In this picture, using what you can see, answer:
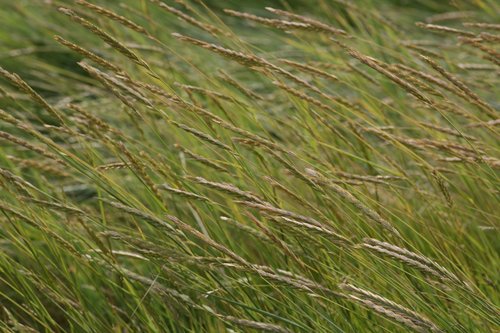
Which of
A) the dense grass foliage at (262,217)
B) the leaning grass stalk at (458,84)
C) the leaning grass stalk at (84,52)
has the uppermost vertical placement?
the leaning grass stalk at (84,52)

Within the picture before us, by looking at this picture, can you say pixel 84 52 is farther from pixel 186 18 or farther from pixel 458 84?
pixel 458 84

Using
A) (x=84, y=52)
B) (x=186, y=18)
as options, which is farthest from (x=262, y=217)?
(x=84, y=52)

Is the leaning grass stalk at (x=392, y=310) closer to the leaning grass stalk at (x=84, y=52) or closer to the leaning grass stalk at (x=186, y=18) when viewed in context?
the leaning grass stalk at (x=84, y=52)

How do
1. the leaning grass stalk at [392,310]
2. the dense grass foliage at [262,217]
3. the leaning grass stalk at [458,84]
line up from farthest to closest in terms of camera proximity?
the leaning grass stalk at [458,84] < the dense grass foliage at [262,217] < the leaning grass stalk at [392,310]

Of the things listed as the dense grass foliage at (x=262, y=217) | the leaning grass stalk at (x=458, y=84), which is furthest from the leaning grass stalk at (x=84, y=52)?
the leaning grass stalk at (x=458, y=84)

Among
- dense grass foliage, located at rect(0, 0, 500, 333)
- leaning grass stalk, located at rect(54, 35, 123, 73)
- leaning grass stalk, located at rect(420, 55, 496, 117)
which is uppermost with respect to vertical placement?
leaning grass stalk, located at rect(54, 35, 123, 73)

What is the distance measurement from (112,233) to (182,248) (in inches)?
8.4

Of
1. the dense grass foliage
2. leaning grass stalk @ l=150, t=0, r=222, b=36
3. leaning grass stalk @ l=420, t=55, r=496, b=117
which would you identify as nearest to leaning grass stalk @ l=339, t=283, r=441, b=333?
the dense grass foliage

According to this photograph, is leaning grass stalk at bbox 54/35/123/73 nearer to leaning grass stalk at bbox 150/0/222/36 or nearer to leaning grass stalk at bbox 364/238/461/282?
leaning grass stalk at bbox 150/0/222/36

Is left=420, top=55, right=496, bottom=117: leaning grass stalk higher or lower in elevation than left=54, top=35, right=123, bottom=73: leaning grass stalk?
lower

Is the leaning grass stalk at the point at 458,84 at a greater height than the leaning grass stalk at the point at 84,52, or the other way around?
the leaning grass stalk at the point at 84,52

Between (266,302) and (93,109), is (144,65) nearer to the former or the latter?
(266,302)

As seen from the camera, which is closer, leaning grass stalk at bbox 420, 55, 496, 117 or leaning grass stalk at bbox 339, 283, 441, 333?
leaning grass stalk at bbox 339, 283, 441, 333

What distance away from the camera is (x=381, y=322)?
198 cm
